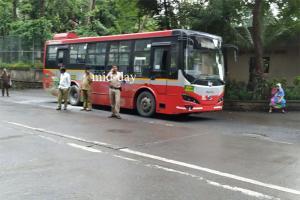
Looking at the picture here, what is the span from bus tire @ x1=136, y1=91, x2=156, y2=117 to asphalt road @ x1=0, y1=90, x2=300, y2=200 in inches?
47.1

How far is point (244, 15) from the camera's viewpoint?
21672 millimetres

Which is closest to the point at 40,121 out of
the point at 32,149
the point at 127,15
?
the point at 32,149

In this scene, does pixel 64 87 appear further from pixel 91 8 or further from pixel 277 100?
pixel 91 8

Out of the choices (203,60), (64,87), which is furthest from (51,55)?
(203,60)

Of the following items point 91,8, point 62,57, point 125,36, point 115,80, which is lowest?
point 115,80

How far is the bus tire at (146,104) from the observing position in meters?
15.2

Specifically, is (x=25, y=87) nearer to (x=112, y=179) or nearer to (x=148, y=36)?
(x=148, y=36)

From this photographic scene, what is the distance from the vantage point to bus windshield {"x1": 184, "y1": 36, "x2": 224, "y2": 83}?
14.2 meters

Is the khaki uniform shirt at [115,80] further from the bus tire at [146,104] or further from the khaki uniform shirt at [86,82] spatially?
the khaki uniform shirt at [86,82]

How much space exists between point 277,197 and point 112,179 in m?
2.42

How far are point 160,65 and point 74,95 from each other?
5627 mm

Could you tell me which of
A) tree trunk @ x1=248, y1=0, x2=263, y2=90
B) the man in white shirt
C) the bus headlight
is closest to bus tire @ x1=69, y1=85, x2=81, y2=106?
the man in white shirt

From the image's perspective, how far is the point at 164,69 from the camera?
14656 mm

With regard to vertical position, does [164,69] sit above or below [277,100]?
above
